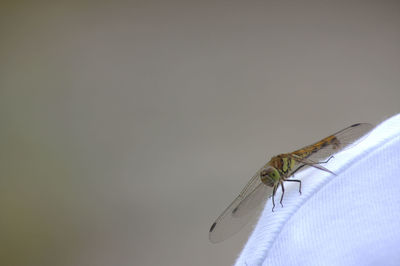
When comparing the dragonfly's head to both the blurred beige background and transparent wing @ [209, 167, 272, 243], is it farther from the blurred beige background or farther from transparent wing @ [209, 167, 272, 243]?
the blurred beige background

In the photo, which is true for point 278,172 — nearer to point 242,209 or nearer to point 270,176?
point 270,176

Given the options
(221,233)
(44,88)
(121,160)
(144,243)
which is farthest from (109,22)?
(221,233)

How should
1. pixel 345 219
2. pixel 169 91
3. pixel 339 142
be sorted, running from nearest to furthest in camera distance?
pixel 345 219 → pixel 339 142 → pixel 169 91

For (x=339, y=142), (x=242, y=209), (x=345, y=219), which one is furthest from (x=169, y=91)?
(x=345, y=219)

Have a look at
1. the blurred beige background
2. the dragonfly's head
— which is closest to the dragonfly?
the dragonfly's head

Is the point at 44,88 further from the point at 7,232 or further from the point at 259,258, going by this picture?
the point at 259,258

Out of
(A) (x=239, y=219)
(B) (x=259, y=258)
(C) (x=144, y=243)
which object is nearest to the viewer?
(B) (x=259, y=258)
